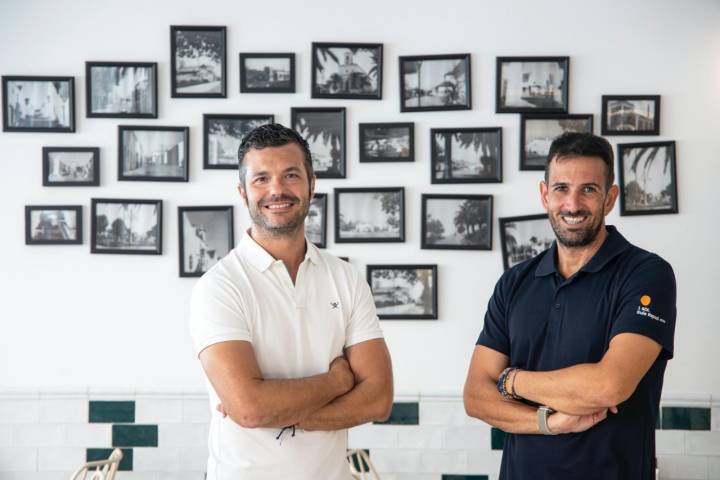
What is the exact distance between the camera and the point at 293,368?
1.78 meters

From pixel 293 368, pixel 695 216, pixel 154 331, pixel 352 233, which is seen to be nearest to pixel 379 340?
pixel 293 368

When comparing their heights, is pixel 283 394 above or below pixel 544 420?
above

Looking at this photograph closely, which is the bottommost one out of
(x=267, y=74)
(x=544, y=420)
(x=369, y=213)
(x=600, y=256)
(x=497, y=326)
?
(x=544, y=420)

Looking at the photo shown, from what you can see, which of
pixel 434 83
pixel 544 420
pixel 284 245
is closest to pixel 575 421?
pixel 544 420

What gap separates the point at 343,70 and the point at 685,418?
2.01 metres

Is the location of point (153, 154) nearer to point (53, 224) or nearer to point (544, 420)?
point (53, 224)

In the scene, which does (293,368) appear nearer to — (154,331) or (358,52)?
(154,331)

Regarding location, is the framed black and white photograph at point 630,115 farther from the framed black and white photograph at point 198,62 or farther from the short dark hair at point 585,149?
the framed black and white photograph at point 198,62

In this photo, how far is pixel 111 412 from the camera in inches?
121

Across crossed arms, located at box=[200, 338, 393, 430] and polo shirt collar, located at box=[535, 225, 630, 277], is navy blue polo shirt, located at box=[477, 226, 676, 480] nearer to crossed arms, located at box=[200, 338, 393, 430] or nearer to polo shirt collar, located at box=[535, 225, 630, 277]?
polo shirt collar, located at box=[535, 225, 630, 277]

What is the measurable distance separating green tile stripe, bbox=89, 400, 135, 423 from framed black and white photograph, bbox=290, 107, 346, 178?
4.13 ft

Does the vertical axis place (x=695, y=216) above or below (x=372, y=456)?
above

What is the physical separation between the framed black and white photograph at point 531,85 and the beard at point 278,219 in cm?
148

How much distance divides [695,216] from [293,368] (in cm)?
203
